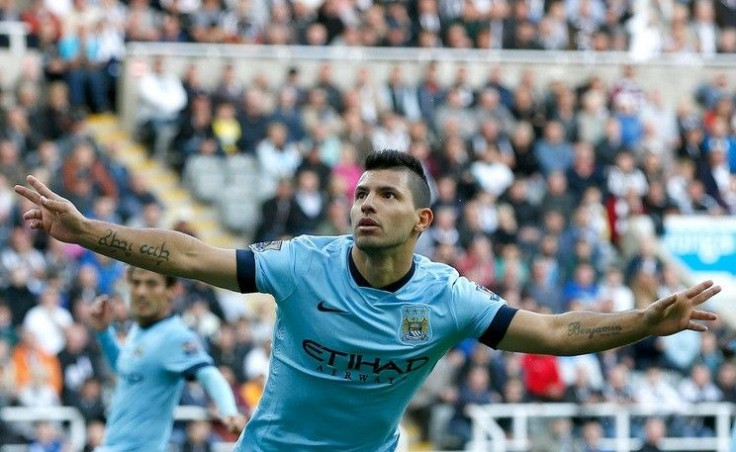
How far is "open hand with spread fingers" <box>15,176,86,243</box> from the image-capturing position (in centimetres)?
759

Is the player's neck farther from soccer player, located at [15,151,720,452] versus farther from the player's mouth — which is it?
the player's mouth

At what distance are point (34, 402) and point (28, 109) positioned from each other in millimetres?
5229

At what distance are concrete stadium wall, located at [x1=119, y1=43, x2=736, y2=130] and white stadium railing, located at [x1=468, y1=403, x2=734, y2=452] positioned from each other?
708 centimetres

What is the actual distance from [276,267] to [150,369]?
3017 millimetres

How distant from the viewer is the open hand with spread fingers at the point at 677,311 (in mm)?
7844

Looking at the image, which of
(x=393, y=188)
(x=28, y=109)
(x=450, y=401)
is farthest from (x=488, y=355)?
(x=393, y=188)

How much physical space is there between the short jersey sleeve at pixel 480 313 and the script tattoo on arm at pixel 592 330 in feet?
0.98

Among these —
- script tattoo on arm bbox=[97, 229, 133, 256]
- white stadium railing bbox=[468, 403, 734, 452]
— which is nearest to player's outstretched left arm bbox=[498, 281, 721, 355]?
script tattoo on arm bbox=[97, 229, 133, 256]

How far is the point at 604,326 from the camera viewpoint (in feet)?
26.6

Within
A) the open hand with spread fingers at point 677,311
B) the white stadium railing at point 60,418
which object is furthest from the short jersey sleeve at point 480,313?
the white stadium railing at point 60,418

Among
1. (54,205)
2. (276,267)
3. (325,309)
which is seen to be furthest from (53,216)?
(325,309)

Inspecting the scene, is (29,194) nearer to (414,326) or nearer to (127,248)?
(127,248)

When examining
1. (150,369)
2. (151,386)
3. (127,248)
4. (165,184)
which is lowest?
(151,386)

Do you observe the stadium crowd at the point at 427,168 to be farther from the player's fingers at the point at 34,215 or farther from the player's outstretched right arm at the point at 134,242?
the player's fingers at the point at 34,215
